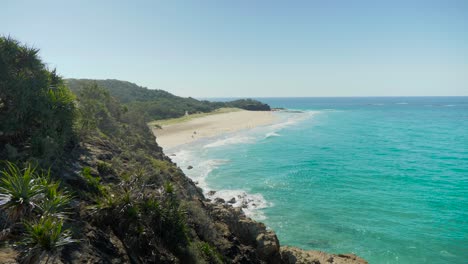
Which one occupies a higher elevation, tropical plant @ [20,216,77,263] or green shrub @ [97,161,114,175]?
green shrub @ [97,161,114,175]

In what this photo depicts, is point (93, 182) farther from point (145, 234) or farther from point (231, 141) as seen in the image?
point (231, 141)

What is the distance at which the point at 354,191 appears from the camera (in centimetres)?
2598

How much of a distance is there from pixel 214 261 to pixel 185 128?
5454cm

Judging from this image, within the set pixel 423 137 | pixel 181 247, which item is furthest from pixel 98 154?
pixel 423 137

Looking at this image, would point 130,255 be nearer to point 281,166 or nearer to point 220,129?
point 281,166

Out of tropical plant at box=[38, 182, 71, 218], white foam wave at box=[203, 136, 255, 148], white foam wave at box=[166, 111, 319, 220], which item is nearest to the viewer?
tropical plant at box=[38, 182, 71, 218]

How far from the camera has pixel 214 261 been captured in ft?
31.4

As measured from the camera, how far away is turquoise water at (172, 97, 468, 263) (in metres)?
17.3

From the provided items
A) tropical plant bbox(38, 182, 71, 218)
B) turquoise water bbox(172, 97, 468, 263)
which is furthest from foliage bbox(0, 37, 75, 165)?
turquoise water bbox(172, 97, 468, 263)

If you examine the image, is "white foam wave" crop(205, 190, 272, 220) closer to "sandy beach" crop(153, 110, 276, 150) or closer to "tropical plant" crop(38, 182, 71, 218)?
"tropical plant" crop(38, 182, 71, 218)

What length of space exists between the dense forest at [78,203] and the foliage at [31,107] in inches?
1.2

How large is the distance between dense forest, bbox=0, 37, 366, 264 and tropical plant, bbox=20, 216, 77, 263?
0.06ft

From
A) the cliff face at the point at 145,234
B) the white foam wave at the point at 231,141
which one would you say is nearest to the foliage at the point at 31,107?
the cliff face at the point at 145,234

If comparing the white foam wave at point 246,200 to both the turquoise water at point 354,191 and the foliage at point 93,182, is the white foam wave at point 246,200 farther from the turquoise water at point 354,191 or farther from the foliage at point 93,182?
the foliage at point 93,182
